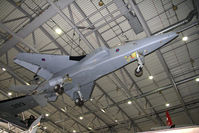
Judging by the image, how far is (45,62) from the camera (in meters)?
13.1

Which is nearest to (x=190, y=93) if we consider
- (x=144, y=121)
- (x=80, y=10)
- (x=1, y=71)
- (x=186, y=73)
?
(x=186, y=73)

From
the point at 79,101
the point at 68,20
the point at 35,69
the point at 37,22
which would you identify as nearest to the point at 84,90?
the point at 79,101

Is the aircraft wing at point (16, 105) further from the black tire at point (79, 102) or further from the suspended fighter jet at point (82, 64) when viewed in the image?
the black tire at point (79, 102)

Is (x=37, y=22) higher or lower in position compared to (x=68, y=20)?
lower

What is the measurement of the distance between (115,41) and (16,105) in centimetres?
1231

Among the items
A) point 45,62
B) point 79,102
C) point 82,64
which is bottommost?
point 79,102

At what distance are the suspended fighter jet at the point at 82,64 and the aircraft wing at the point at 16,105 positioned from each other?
1014mm

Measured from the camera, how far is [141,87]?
20844mm

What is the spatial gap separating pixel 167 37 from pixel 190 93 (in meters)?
15.6

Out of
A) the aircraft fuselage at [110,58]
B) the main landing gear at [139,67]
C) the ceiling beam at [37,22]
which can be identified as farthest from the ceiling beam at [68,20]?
the main landing gear at [139,67]

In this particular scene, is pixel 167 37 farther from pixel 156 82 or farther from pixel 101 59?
pixel 156 82

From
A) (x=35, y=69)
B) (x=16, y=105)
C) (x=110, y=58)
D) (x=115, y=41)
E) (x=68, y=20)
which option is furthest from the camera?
(x=115, y=41)

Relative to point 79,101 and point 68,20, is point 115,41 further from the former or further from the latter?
point 79,101

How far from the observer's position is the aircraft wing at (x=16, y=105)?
47.4 ft
